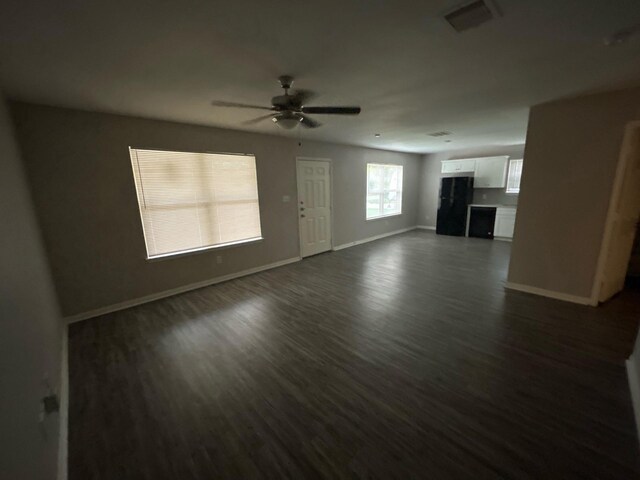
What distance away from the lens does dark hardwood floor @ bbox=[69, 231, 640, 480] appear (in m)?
1.41

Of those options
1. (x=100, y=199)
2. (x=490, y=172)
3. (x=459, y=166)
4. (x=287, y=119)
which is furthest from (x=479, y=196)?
(x=100, y=199)

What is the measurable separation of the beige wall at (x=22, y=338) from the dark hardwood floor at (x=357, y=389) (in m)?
0.39

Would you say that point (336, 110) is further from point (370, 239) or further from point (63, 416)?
point (370, 239)

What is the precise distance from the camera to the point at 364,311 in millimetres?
3047

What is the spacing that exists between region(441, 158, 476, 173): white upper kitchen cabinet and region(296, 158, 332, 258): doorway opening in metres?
3.96

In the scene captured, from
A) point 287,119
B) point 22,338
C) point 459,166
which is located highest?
point 287,119

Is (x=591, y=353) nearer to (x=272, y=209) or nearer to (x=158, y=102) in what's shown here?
(x=272, y=209)

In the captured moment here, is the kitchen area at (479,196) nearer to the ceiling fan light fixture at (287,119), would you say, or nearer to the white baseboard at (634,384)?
the white baseboard at (634,384)

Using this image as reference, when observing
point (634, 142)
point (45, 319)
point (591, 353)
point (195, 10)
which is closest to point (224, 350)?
point (45, 319)

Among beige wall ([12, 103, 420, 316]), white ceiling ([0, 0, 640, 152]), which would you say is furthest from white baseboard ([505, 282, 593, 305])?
beige wall ([12, 103, 420, 316])

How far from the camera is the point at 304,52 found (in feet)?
5.88

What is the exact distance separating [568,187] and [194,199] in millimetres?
4904

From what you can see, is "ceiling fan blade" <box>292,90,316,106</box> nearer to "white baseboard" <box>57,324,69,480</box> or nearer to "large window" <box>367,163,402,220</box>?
"white baseboard" <box>57,324,69,480</box>

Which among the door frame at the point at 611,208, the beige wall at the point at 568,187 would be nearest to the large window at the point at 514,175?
the beige wall at the point at 568,187
